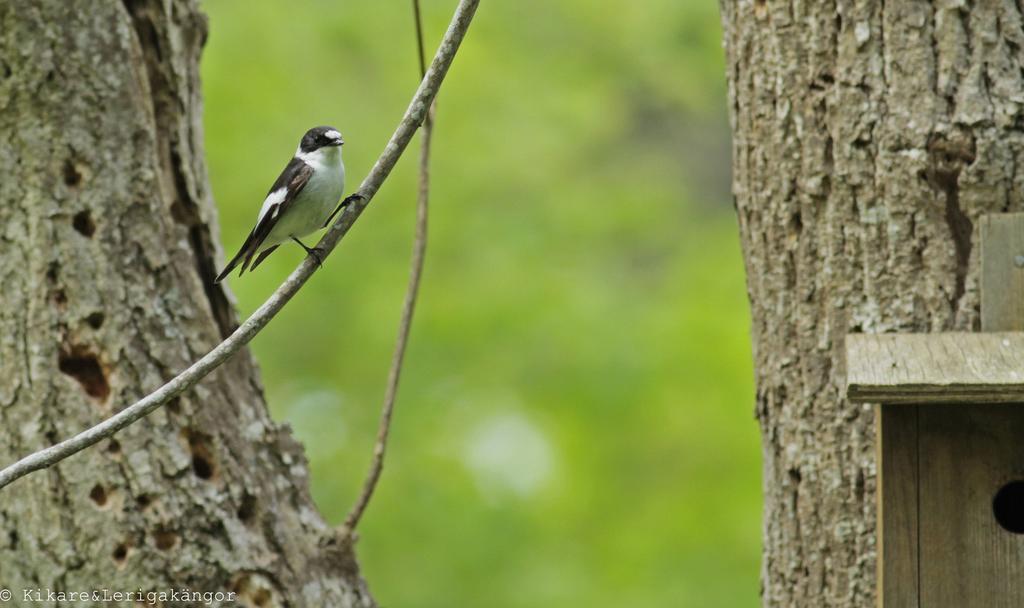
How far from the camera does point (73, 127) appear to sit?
12.9 feet

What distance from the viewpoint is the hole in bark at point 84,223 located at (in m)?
3.91

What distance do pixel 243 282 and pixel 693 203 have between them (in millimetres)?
4699

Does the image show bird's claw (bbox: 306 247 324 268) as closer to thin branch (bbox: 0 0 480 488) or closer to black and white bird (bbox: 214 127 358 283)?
thin branch (bbox: 0 0 480 488)

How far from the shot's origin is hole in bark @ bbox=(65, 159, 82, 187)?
3.91 metres

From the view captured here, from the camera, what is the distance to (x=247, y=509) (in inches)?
154

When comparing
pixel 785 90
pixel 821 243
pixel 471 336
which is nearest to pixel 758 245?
pixel 821 243

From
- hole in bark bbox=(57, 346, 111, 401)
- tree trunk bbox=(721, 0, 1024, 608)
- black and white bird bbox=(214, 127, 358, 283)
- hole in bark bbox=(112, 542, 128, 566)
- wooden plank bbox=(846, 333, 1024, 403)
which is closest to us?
wooden plank bbox=(846, 333, 1024, 403)

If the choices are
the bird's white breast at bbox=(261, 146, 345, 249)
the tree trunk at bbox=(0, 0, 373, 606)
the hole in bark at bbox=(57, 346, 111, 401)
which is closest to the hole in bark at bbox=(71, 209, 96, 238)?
the tree trunk at bbox=(0, 0, 373, 606)

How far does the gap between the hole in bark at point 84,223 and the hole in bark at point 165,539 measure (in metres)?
0.98

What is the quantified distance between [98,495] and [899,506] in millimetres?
2359

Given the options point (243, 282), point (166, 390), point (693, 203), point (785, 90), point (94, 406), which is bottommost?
point (166, 390)

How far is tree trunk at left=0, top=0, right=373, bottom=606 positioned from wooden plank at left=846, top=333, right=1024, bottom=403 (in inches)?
77.8

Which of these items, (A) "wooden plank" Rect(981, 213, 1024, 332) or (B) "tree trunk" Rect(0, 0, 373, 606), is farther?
(B) "tree trunk" Rect(0, 0, 373, 606)

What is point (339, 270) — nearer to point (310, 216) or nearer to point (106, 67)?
point (310, 216)
